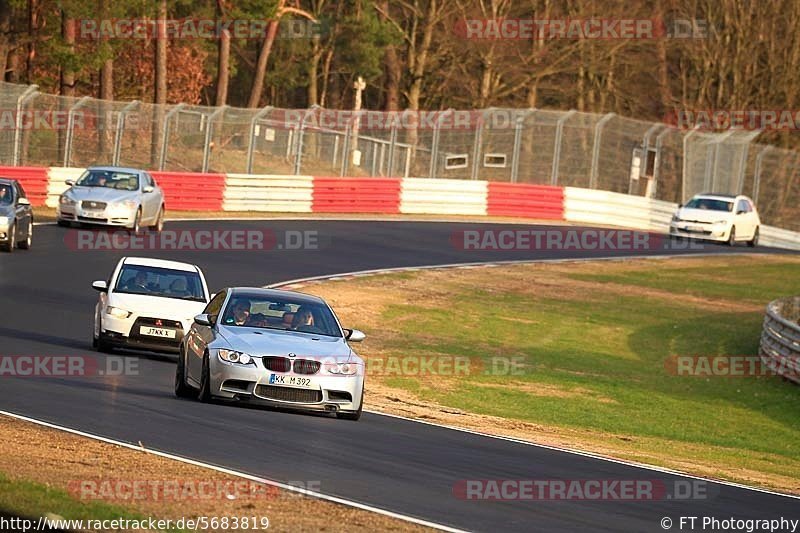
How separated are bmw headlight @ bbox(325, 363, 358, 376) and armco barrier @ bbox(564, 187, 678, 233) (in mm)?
35331

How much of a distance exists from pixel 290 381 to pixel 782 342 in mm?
12238

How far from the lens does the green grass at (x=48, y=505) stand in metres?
9.00

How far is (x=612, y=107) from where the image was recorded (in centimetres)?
7588

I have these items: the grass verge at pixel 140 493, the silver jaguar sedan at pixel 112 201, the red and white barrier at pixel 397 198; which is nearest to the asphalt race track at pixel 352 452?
the grass verge at pixel 140 493

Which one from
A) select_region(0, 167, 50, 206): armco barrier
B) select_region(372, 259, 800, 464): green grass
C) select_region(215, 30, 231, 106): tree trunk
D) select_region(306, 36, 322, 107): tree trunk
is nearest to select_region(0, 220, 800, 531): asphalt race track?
select_region(372, 259, 800, 464): green grass

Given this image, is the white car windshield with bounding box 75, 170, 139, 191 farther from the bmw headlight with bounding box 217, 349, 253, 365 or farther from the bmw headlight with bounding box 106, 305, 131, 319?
the bmw headlight with bounding box 217, 349, 253, 365

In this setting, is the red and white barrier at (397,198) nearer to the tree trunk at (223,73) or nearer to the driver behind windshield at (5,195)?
the driver behind windshield at (5,195)

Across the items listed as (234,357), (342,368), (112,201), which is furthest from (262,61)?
(234,357)

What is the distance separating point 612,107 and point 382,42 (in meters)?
14.0

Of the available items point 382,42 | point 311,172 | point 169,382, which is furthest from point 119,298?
point 382,42

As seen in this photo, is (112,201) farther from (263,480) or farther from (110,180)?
(263,480)

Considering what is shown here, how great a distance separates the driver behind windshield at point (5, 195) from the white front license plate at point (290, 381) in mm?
15558

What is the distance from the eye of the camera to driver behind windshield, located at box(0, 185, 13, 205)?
93.3ft

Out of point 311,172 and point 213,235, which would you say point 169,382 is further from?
point 311,172
